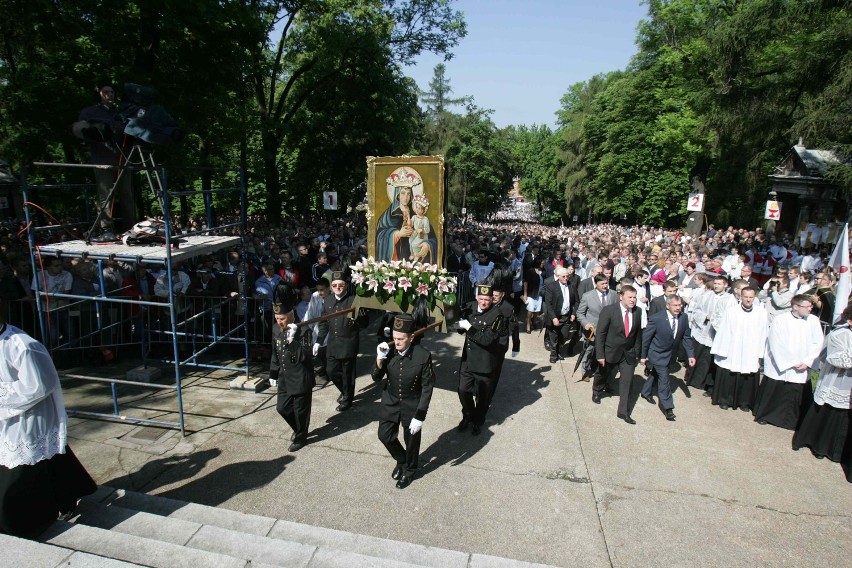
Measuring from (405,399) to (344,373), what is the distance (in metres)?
2.13

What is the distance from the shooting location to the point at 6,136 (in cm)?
1459

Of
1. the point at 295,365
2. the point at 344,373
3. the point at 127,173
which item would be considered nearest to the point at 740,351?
the point at 344,373

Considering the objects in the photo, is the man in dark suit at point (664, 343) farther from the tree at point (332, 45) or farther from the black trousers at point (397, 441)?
the tree at point (332, 45)

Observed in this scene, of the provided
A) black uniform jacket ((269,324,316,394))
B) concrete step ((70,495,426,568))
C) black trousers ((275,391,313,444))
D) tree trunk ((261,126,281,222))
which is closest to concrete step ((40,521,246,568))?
concrete step ((70,495,426,568))

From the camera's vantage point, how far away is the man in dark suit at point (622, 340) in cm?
726

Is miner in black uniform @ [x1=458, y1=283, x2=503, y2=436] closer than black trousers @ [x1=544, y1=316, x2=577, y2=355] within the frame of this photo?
Yes

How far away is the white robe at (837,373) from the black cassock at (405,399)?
4.79 metres

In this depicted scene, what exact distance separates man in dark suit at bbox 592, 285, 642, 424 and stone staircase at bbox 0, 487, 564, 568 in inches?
164

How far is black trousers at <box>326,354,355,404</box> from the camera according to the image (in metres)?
7.29

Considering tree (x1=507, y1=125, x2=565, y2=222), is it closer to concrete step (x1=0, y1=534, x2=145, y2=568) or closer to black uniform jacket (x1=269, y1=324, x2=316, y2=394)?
black uniform jacket (x1=269, y1=324, x2=316, y2=394)

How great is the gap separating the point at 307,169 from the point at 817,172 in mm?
25741

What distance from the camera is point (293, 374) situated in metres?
6.02

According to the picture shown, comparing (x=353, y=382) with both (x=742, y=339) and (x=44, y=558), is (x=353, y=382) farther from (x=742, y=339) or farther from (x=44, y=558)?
(x=742, y=339)

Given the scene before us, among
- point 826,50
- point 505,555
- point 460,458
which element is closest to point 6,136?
point 460,458
